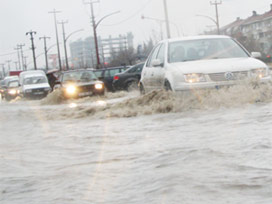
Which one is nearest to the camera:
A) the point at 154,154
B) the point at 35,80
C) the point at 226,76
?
the point at 154,154

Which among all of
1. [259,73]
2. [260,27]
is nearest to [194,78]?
[259,73]

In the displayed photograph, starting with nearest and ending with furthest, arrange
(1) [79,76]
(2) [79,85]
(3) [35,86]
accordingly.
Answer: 1. (2) [79,85]
2. (1) [79,76]
3. (3) [35,86]

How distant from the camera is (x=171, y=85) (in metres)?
8.37

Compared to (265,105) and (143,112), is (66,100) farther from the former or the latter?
(265,105)

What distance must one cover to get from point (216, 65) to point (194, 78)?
464 mm

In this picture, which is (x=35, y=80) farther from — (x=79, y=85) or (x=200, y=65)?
(x=200, y=65)

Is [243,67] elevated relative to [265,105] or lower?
elevated


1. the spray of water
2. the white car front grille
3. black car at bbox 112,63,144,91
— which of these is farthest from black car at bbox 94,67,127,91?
the white car front grille

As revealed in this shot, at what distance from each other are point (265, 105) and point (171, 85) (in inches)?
61.9

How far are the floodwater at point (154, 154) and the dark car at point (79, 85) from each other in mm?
8909

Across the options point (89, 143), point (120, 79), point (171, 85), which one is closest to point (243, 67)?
point (171, 85)

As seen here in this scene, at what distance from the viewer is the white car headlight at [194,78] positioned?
803 centimetres

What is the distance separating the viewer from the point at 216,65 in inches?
323

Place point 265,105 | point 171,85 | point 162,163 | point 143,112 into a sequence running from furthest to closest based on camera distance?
point 143,112 → point 171,85 → point 265,105 → point 162,163
